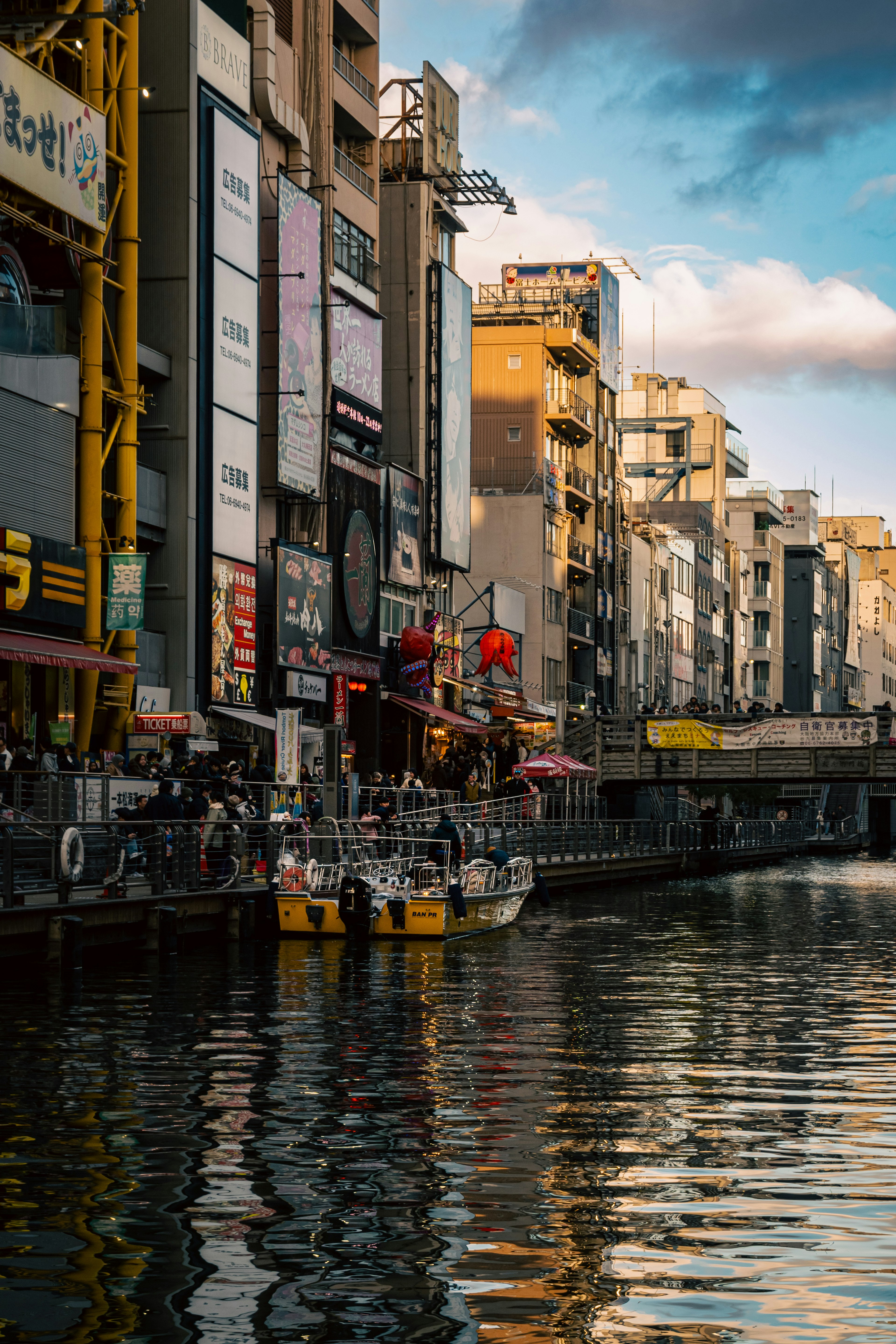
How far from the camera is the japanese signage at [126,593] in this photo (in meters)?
45.9

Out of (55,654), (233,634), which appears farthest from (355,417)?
(55,654)

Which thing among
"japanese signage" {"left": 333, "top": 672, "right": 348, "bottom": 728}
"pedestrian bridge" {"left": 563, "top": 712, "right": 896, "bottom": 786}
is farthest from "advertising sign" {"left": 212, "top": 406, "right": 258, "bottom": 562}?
"pedestrian bridge" {"left": 563, "top": 712, "right": 896, "bottom": 786}

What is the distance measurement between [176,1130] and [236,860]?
21654 mm

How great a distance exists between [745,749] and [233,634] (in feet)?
114

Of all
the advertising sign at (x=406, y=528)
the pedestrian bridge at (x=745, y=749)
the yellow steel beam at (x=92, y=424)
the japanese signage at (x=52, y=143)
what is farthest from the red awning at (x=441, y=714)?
the japanese signage at (x=52, y=143)

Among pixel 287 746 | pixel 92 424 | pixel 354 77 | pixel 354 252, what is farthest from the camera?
pixel 354 77

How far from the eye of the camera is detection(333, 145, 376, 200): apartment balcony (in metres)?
68.6

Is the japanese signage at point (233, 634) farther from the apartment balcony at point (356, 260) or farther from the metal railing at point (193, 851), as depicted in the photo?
the apartment balcony at point (356, 260)

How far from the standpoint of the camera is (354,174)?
70500 millimetres

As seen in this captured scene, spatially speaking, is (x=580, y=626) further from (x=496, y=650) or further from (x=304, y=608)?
(x=304, y=608)

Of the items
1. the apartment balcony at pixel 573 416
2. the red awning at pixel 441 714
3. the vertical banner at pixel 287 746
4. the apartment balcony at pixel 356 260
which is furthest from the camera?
the apartment balcony at pixel 573 416

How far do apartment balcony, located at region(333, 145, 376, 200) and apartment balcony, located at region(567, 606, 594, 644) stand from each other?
3400cm

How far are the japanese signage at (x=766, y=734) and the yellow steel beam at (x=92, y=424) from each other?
134 ft

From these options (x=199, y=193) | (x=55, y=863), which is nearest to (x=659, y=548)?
(x=199, y=193)
